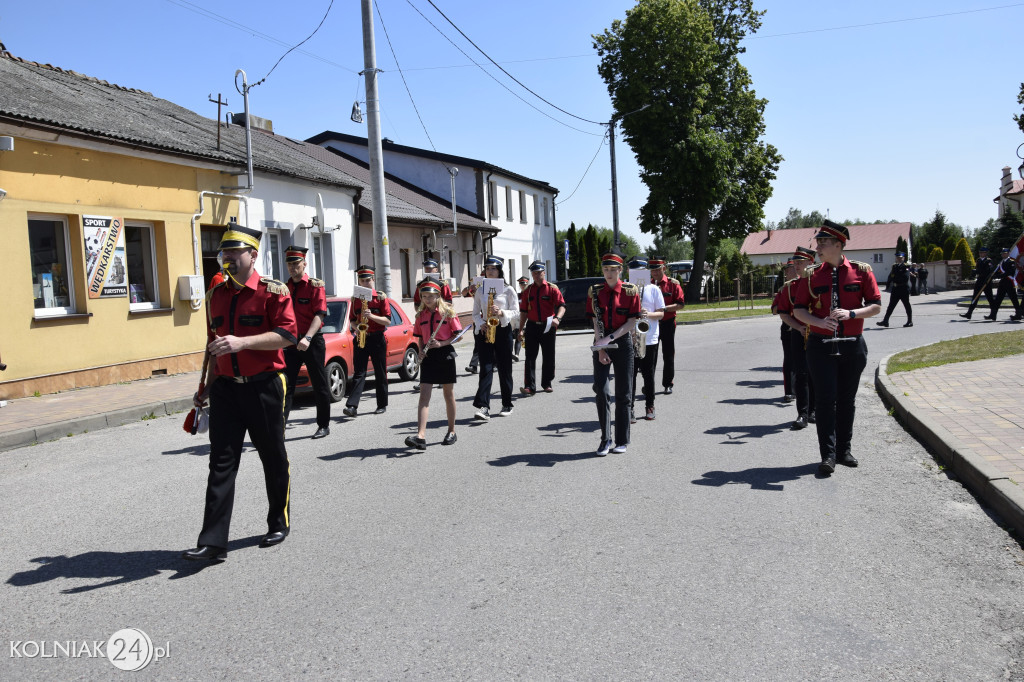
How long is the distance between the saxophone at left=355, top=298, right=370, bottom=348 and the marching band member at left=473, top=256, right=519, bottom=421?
1321 mm

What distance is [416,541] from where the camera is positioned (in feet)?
16.2

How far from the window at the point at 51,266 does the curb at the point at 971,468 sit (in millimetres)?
11991

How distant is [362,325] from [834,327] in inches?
221

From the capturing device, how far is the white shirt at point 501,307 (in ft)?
32.2

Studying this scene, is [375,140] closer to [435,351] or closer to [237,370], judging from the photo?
[435,351]

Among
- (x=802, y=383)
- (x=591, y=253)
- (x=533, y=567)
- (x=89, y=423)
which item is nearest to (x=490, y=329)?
(x=802, y=383)

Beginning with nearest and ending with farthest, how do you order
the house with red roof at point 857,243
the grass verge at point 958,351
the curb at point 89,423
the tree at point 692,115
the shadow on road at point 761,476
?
the shadow on road at point 761,476
the curb at point 89,423
the grass verge at point 958,351
the tree at point 692,115
the house with red roof at point 857,243

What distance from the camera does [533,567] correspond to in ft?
14.5

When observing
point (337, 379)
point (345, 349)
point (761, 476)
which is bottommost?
point (761, 476)

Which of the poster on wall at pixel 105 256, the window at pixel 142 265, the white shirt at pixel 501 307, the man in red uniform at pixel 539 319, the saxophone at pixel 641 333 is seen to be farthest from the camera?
the window at pixel 142 265

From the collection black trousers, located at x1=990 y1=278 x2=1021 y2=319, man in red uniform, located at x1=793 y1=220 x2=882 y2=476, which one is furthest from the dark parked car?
man in red uniform, located at x1=793 y1=220 x2=882 y2=476

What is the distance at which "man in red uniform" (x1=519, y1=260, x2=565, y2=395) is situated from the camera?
11273 millimetres

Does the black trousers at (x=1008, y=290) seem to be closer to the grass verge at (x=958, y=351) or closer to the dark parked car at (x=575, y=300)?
the grass verge at (x=958, y=351)

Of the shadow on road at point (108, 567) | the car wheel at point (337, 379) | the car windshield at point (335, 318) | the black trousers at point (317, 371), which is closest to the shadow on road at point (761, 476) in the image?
the shadow on road at point (108, 567)
